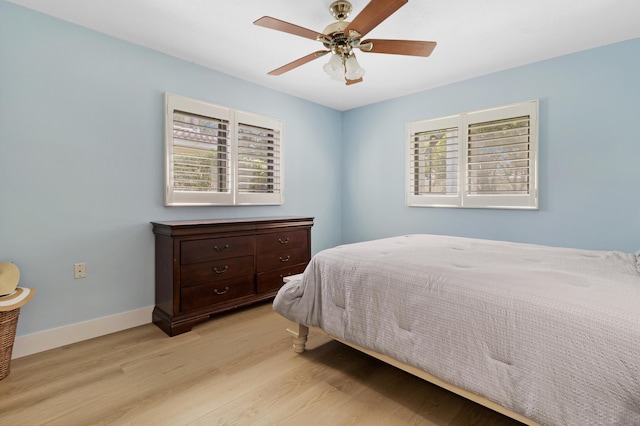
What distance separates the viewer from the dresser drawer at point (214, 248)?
8.59 ft

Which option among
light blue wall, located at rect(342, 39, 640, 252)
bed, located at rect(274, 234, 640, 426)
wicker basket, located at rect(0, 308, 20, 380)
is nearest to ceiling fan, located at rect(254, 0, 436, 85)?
bed, located at rect(274, 234, 640, 426)

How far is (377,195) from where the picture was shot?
14.3 feet

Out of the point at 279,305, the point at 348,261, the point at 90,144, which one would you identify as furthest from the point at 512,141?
the point at 90,144

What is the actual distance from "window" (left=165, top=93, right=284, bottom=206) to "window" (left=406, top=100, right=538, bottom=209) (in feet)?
5.78

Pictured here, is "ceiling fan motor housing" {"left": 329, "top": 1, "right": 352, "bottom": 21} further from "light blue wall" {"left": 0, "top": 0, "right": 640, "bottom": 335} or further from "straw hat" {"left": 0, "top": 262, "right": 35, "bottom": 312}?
"straw hat" {"left": 0, "top": 262, "right": 35, "bottom": 312}

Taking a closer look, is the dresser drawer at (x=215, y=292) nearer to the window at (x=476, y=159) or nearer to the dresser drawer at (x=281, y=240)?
the dresser drawer at (x=281, y=240)

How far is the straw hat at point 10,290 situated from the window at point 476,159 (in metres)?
3.71

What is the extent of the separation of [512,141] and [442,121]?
807 mm

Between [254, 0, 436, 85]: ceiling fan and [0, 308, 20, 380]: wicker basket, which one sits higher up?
[254, 0, 436, 85]: ceiling fan

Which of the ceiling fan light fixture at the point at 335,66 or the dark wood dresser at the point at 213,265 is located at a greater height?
the ceiling fan light fixture at the point at 335,66

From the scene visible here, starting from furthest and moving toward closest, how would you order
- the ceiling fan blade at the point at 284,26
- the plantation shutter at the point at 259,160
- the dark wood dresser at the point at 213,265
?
the plantation shutter at the point at 259,160, the dark wood dresser at the point at 213,265, the ceiling fan blade at the point at 284,26

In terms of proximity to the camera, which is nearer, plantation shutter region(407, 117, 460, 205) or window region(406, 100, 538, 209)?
window region(406, 100, 538, 209)

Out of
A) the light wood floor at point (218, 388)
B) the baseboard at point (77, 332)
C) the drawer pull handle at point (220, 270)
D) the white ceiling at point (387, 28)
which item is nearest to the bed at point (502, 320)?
the light wood floor at point (218, 388)

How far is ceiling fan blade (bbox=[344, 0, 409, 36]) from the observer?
1.69 metres
